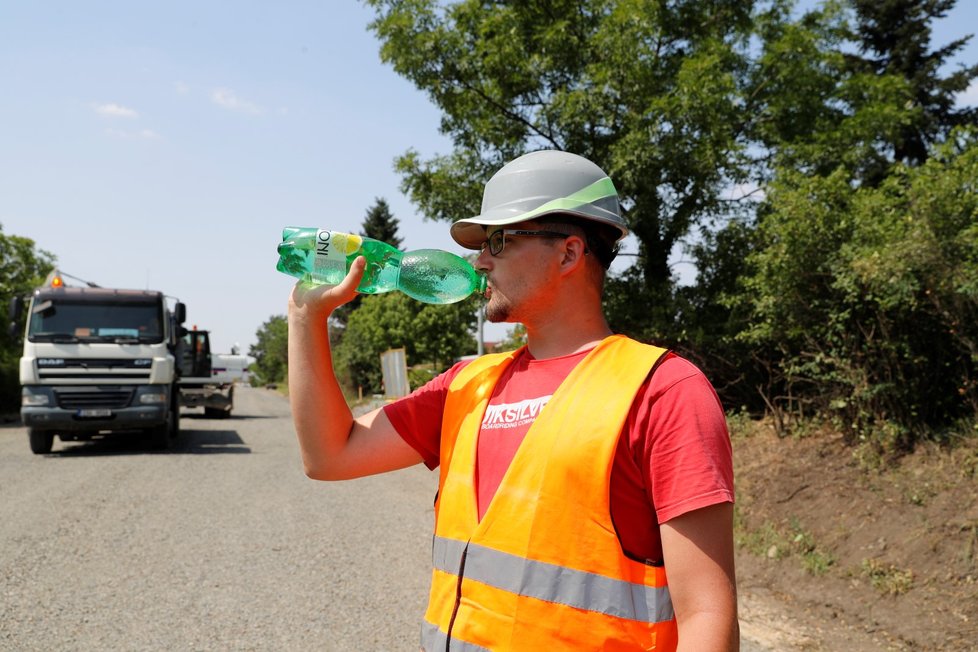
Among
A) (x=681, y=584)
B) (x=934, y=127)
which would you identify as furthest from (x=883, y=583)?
(x=934, y=127)

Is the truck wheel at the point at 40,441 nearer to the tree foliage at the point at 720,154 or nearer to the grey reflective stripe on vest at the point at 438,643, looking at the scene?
the tree foliage at the point at 720,154

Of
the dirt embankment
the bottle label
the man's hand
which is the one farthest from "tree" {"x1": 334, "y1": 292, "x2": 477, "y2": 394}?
the man's hand

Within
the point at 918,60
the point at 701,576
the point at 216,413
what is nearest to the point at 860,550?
the point at 701,576

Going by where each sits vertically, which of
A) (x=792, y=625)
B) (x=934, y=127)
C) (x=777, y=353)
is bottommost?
(x=792, y=625)

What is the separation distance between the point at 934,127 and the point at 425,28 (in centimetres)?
1463

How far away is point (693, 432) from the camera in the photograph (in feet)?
5.57

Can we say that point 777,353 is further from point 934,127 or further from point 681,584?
point 934,127

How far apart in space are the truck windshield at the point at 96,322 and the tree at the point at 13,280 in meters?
13.2

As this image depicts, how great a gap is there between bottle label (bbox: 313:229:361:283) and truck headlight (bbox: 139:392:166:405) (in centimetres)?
1296

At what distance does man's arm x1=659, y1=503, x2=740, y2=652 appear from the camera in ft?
5.38

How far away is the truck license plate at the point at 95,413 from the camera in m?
13.7

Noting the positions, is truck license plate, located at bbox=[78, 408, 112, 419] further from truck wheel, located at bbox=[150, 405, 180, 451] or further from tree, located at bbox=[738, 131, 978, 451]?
tree, located at bbox=[738, 131, 978, 451]

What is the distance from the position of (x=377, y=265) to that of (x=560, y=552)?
4.40ft

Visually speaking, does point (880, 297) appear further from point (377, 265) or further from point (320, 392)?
point (320, 392)
